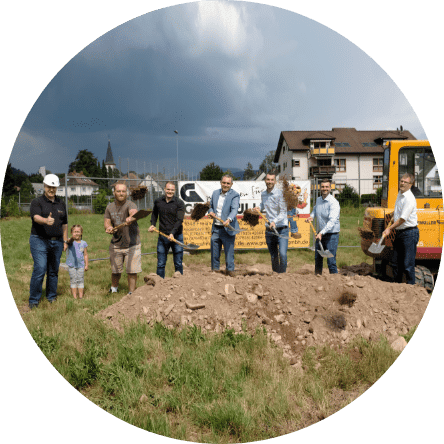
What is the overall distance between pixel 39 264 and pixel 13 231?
0.55 m

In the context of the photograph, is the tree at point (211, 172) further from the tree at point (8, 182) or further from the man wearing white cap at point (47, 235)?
the tree at point (8, 182)

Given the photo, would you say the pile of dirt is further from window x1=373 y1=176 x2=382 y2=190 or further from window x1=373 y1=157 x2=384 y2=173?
window x1=373 y1=157 x2=384 y2=173

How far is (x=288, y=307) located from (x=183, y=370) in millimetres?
2067

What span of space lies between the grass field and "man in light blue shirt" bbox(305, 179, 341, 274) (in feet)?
7.66

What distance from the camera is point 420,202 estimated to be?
4.77 metres

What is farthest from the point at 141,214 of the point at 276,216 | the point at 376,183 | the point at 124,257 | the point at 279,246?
the point at 376,183

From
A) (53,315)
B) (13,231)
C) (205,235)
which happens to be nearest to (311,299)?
(53,315)

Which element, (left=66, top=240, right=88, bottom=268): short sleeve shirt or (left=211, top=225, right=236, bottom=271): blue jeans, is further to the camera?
(left=211, top=225, right=236, bottom=271): blue jeans

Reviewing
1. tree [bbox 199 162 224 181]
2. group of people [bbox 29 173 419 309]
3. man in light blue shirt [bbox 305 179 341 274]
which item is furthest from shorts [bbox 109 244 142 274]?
man in light blue shirt [bbox 305 179 341 274]

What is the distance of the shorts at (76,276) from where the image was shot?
5.20m

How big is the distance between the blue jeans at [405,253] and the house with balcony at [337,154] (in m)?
0.80

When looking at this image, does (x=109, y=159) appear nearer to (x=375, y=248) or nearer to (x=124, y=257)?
(x=124, y=257)

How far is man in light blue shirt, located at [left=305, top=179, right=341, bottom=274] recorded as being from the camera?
21.2ft

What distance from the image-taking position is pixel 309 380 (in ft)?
12.5
